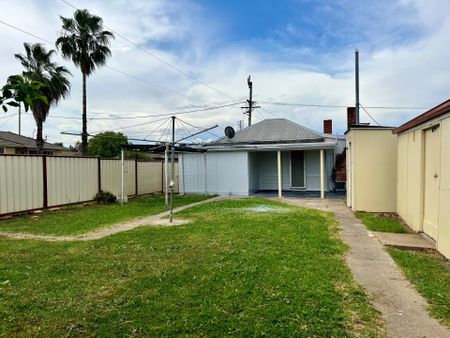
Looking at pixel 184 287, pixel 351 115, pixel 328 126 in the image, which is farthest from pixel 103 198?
pixel 328 126

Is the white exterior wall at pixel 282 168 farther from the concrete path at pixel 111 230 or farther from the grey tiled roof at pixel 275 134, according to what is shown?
the concrete path at pixel 111 230

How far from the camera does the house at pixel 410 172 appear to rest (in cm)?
584

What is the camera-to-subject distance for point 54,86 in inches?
721

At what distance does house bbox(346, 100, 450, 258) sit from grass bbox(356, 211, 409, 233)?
0.79ft

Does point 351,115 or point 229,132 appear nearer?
point 351,115

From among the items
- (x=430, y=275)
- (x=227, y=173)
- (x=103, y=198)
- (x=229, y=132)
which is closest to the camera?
(x=430, y=275)

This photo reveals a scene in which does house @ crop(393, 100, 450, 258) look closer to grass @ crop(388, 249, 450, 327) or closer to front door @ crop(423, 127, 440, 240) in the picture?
front door @ crop(423, 127, 440, 240)

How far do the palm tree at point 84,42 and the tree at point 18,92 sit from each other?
17.6 m

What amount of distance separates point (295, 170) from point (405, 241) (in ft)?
37.4

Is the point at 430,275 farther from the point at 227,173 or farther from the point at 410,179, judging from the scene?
the point at 227,173

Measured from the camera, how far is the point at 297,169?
18078 millimetres

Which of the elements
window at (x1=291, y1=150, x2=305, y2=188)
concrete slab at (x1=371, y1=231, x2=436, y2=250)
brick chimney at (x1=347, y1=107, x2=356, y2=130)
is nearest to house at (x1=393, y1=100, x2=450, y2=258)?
concrete slab at (x1=371, y1=231, x2=436, y2=250)

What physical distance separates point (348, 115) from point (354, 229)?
1077 centimetres

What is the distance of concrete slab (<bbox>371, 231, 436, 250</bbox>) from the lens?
639cm
